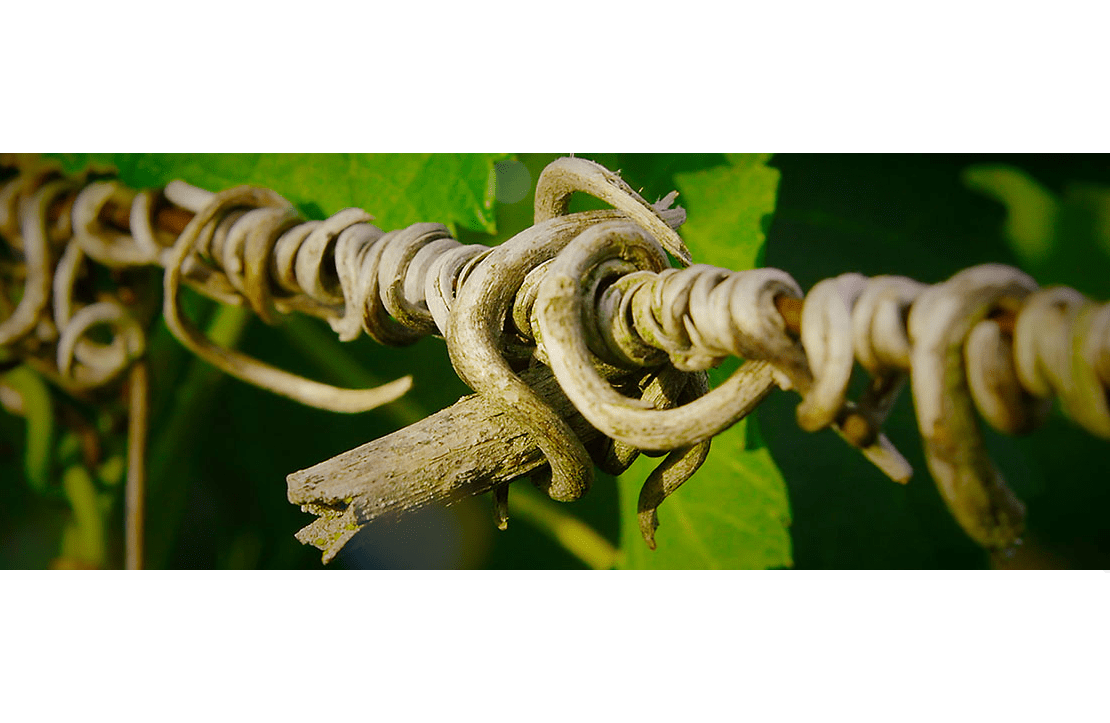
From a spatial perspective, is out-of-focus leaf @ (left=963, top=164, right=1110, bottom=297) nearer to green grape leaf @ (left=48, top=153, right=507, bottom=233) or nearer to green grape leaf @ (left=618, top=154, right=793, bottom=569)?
green grape leaf @ (left=618, top=154, right=793, bottom=569)

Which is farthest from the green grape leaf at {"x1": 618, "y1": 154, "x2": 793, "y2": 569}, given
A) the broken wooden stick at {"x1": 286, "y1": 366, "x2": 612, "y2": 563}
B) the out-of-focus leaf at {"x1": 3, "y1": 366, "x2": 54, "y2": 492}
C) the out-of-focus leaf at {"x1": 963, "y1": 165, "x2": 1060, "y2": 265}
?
the out-of-focus leaf at {"x1": 3, "y1": 366, "x2": 54, "y2": 492}

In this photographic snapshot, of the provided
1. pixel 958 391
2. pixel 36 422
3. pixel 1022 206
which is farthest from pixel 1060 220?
pixel 36 422

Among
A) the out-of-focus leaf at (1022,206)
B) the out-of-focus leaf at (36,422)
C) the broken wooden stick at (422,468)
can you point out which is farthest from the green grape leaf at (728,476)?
the out-of-focus leaf at (36,422)

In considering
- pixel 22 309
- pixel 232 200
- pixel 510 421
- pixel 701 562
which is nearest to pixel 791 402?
pixel 701 562

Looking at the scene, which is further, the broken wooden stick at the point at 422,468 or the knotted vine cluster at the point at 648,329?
the broken wooden stick at the point at 422,468

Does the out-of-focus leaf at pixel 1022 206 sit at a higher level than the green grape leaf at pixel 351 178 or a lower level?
lower

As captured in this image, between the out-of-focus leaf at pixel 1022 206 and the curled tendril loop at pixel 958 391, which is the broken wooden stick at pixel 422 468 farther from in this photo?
the out-of-focus leaf at pixel 1022 206

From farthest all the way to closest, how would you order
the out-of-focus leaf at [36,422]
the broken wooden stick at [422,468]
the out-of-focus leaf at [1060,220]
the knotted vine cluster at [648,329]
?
1. the out-of-focus leaf at [36,422]
2. the out-of-focus leaf at [1060,220]
3. the broken wooden stick at [422,468]
4. the knotted vine cluster at [648,329]
